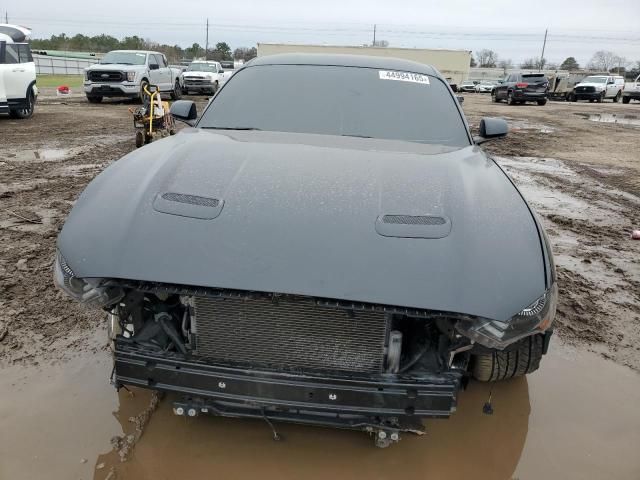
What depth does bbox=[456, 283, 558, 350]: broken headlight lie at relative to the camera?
187 cm

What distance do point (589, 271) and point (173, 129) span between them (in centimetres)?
837

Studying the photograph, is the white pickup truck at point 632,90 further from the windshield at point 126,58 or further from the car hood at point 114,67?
the car hood at point 114,67

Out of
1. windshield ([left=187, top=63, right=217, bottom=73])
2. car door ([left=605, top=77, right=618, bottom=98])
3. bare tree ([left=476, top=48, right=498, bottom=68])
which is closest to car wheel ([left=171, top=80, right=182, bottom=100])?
windshield ([left=187, top=63, right=217, bottom=73])

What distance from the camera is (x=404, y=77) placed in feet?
11.8

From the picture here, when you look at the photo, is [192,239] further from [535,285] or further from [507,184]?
[507,184]

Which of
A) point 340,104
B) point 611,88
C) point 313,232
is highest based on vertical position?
point 611,88

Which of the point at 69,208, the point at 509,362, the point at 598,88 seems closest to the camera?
the point at 509,362

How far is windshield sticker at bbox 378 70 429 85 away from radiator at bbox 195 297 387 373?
2141mm

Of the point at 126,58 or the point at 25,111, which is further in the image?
the point at 126,58

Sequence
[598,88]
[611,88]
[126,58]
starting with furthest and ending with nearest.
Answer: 1. [611,88]
2. [598,88]
3. [126,58]

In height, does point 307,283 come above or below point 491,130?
below

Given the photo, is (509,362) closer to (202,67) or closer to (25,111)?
(25,111)

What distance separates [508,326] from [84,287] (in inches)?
62.5

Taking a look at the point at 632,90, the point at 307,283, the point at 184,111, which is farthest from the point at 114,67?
the point at 632,90
